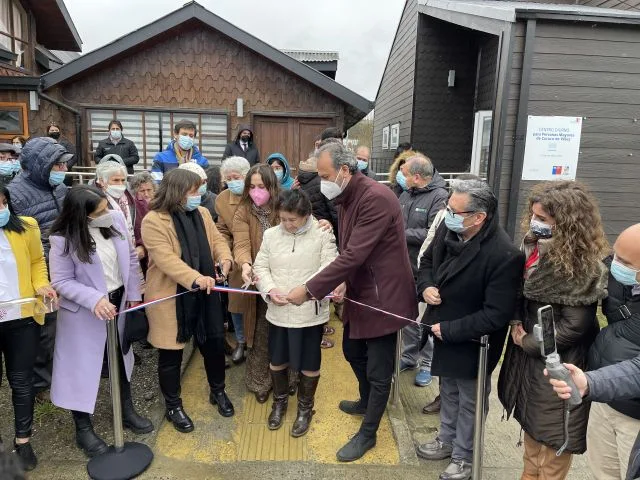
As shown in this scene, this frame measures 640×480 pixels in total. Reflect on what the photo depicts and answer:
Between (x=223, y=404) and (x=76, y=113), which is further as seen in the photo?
(x=76, y=113)

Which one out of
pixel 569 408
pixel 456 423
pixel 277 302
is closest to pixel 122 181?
pixel 277 302

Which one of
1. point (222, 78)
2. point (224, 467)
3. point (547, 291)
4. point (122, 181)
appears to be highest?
point (222, 78)

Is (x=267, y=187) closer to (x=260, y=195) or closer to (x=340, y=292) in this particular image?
(x=260, y=195)

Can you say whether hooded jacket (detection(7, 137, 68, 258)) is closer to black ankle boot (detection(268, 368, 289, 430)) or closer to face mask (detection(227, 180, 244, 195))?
face mask (detection(227, 180, 244, 195))

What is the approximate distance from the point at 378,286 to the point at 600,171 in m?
5.68

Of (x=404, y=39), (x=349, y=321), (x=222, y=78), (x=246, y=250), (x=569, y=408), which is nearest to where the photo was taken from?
(x=569, y=408)

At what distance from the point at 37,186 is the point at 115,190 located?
23.9 inches

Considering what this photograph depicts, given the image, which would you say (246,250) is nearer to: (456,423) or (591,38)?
(456,423)

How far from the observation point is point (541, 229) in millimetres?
2664

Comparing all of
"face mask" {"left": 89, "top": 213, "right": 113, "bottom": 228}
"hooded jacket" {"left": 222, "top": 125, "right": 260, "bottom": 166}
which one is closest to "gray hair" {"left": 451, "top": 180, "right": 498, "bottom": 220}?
"face mask" {"left": 89, "top": 213, "right": 113, "bottom": 228}

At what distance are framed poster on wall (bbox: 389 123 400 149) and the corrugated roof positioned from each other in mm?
2761

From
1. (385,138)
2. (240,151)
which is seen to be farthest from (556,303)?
(385,138)

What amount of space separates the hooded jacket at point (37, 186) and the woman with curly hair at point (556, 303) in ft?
11.5

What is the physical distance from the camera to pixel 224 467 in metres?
3.25
